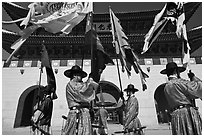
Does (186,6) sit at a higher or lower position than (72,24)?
higher

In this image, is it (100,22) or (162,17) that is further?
(100,22)


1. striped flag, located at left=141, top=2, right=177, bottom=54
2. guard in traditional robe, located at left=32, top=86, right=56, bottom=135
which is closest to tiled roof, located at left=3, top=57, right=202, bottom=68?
striped flag, located at left=141, top=2, right=177, bottom=54

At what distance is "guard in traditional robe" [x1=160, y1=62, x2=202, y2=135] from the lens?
456 cm

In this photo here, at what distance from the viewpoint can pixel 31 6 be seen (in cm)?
795

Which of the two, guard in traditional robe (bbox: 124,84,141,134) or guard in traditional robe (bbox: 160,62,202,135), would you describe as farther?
guard in traditional robe (bbox: 124,84,141,134)

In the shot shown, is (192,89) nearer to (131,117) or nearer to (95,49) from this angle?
(131,117)

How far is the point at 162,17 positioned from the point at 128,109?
11.8 ft

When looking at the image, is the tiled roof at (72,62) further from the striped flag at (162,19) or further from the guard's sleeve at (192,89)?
the guard's sleeve at (192,89)

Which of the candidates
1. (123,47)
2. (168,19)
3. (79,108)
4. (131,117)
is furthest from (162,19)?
(79,108)

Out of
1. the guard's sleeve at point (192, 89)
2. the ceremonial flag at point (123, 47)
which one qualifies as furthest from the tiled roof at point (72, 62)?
the guard's sleeve at point (192, 89)

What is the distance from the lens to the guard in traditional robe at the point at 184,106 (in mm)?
4559

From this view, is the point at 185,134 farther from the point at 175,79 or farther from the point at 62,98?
the point at 62,98

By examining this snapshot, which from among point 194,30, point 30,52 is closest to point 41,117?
point 30,52

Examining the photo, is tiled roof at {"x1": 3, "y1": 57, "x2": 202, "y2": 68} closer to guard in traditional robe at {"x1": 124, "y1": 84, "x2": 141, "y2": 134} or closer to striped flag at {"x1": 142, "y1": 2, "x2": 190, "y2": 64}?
striped flag at {"x1": 142, "y1": 2, "x2": 190, "y2": 64}
